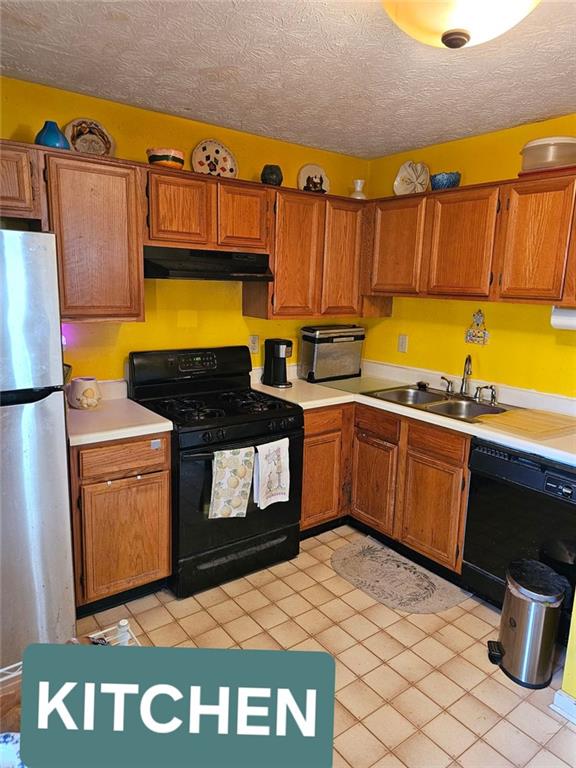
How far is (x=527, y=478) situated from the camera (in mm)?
2361

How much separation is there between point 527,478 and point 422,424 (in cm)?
63

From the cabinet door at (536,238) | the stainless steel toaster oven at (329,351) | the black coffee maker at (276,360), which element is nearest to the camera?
the cabinet door at (536,238)

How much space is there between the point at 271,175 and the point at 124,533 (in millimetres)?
2091

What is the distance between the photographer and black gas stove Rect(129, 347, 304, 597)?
2555mm

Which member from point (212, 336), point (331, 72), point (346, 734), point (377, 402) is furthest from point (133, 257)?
point (346, 734)

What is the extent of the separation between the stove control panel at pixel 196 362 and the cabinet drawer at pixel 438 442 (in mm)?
1221

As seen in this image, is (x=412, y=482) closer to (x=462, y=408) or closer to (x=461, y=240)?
(x=462, y=408)

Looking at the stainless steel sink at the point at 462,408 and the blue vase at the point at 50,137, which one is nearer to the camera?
the blue vase at the point at 50,137

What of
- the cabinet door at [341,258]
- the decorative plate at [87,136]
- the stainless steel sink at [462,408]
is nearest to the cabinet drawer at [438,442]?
the stainless steel sink at [462,408]

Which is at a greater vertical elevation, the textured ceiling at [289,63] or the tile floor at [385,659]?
the textured ceiling at [289,63]

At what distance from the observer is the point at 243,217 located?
2.90 meters

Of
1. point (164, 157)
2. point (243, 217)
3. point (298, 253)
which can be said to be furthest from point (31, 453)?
point (298, 253)

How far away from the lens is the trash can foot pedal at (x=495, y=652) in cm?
226

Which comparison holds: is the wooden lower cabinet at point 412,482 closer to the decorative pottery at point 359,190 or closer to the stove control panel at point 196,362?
the stove control panel at point 196,362
